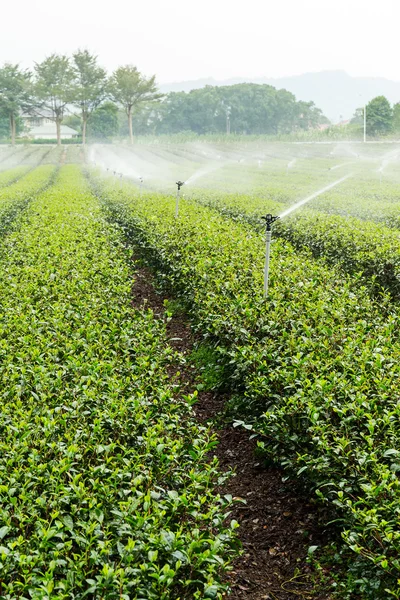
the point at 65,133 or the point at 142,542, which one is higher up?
the point at 65,133

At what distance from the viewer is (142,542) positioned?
8.78ft

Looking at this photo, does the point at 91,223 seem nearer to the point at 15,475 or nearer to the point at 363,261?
the point at 363,261

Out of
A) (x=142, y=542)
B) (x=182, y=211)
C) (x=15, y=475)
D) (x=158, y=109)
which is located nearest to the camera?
(x=142, y=542)

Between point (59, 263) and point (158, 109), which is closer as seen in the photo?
point (59, 263)

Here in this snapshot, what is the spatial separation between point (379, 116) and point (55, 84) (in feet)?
128

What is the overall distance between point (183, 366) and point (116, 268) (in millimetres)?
1528

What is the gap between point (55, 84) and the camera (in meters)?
76.9

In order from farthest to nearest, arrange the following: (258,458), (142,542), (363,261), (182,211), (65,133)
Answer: (65,133) → (182,211) → (363,261) → (258,458) → (142,542)

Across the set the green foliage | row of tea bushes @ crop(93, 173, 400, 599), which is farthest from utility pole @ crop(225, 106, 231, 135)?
row of tea bushes @ crop(93, 173, 400, 599)

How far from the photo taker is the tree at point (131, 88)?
74562 millimetres

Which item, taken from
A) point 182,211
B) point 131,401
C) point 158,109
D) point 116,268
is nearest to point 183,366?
point 116,268

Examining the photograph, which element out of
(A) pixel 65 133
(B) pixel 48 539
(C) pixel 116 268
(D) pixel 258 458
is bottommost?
(D) pixel 258 458

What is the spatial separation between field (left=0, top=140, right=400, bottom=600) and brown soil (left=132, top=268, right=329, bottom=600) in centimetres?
3

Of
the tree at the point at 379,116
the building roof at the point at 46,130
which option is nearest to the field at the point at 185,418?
the tree at the point at 379,116
